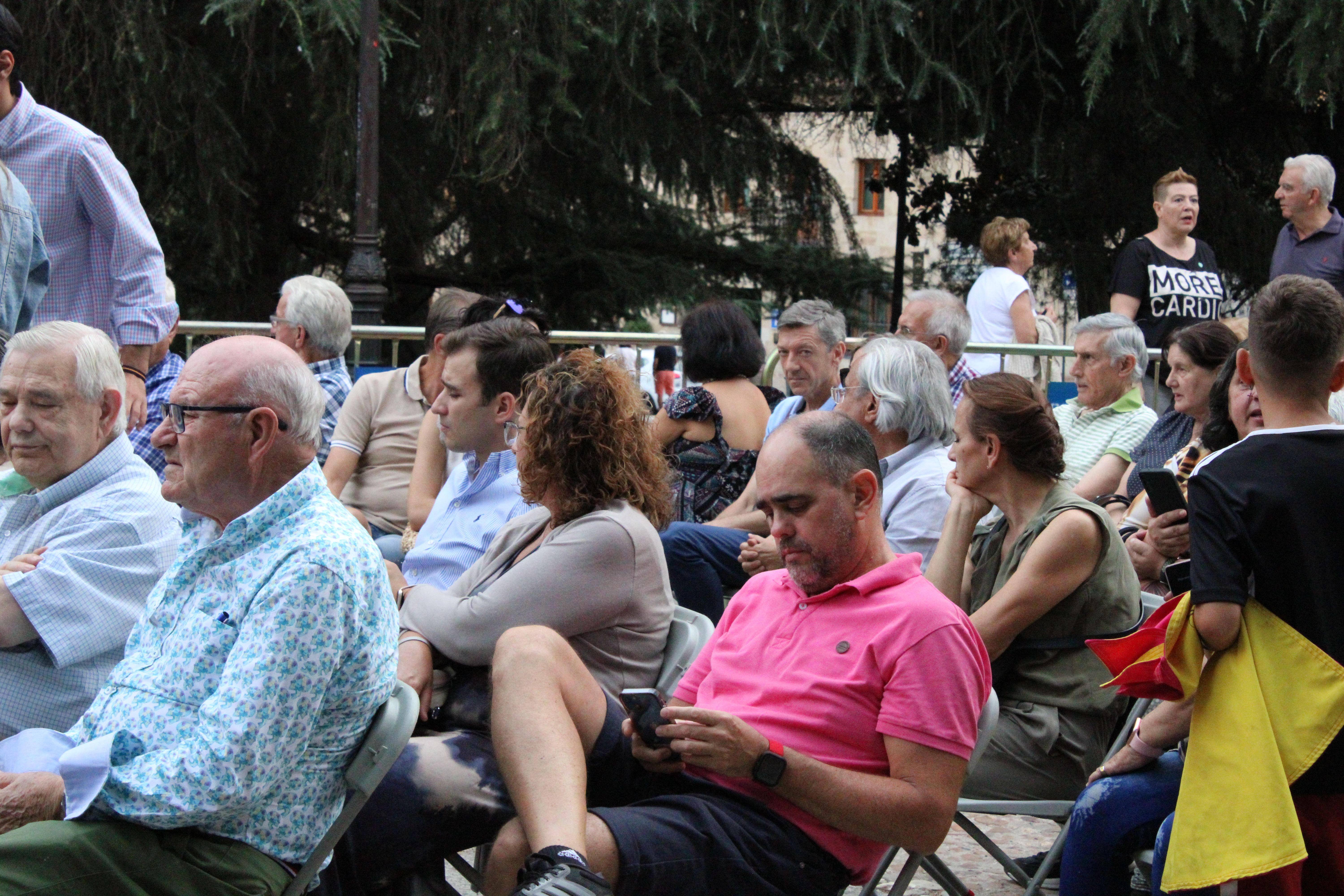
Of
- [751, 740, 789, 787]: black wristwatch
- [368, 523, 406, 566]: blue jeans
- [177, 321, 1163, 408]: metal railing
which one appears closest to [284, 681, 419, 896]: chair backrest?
[751, 740, 789, 787]: black wristwatch

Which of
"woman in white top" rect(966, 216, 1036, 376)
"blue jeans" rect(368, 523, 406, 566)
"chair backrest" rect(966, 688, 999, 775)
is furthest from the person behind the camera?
"woman in white top" rect(966, 216, 1036, 376)

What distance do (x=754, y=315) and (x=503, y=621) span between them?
10.2 m

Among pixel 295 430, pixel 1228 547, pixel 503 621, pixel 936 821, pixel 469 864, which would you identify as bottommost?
pixel 469 864

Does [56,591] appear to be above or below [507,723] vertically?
above

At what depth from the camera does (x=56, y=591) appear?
3043 mm

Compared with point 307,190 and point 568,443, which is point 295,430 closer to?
point 568,443

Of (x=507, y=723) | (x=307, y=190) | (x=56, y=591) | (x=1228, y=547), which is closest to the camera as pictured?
(x=1228, y=547)

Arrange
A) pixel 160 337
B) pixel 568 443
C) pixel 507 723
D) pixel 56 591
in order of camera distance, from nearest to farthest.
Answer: pixel 507 723 → pixel 56 591 → pixel 568 443 → pixel 160 337

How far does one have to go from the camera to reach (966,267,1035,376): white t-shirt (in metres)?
7.95

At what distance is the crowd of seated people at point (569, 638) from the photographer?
8.02 feet

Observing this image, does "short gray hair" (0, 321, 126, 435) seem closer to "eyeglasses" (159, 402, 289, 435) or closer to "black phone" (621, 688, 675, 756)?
"eyeglasses" (159, 402, 289, 435)

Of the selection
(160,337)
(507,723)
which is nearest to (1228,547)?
(507,723)

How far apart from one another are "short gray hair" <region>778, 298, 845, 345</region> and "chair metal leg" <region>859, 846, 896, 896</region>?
281 centimetres

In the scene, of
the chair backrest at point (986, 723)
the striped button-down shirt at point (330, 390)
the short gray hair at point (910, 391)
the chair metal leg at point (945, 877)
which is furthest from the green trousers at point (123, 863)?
the striped button-down shirt at point (330, 390)
